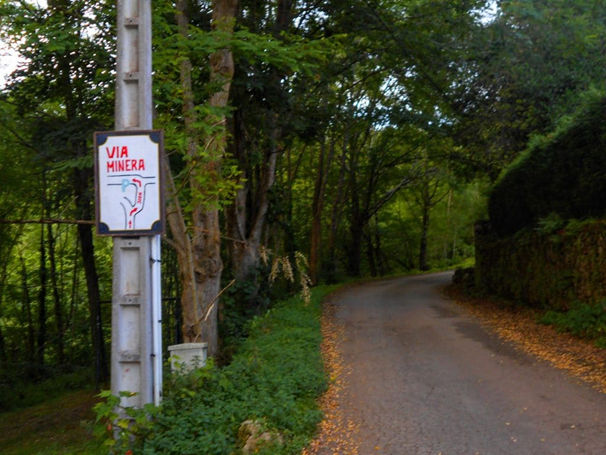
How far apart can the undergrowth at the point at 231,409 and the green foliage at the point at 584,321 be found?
17.6 feet

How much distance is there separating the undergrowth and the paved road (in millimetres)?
565

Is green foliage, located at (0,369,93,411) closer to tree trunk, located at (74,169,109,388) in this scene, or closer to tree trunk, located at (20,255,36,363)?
tree trunk, located at (74,169,109,388)

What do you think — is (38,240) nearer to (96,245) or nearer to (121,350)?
(96,245)

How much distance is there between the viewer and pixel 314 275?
105 feet

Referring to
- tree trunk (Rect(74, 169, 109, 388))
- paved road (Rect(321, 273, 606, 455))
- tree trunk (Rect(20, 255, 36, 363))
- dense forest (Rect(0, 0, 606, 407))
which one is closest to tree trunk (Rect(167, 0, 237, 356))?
dense forest (Rect(0, 0, 606, 407))

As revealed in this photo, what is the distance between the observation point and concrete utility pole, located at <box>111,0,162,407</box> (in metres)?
6.15

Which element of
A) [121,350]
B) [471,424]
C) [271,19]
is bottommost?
[471,424]

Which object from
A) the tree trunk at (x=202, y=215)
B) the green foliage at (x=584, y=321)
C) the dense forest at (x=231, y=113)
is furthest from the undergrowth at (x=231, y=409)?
the green foliage at (x=584, y=321)

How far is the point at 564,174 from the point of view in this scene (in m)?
15.4

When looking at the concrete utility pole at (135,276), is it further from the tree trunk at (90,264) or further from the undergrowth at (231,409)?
the tree trunk at (90,264)

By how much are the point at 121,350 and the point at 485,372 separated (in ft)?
21.7

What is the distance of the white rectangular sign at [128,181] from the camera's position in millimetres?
6234

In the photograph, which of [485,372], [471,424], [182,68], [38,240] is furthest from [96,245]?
[471,424]

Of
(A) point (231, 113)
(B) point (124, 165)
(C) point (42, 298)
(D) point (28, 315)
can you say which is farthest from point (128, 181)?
(D) point (28, 315)
